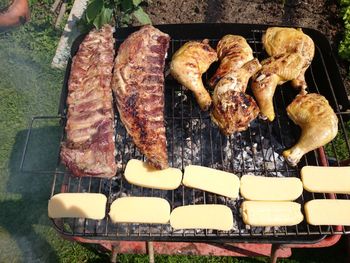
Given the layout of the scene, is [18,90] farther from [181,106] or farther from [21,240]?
[181,106]

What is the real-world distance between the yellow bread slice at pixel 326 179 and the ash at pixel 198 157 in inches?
12.7

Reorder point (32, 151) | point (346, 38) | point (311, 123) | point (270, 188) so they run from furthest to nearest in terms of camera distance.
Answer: point (346, 38)
point (32, 151)
point (311, 123)
point (270, 188)

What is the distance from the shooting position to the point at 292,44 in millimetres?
4715

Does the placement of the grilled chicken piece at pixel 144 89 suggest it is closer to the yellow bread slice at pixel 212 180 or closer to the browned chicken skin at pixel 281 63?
the yellow bread slice at pixel 212 180

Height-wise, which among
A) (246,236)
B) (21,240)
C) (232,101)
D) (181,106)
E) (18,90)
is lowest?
(21,240)

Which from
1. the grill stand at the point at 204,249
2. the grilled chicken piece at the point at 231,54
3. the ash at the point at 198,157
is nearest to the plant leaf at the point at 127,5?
the grilled chicken piece at the point at 231,54

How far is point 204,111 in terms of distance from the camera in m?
4.65

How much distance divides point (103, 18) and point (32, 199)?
9.27ft

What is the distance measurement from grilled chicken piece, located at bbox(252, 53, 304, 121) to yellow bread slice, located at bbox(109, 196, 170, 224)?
1.67 metres

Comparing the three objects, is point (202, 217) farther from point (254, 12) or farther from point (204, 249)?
point (254, 12)

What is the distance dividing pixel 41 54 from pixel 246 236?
4962 millimetres

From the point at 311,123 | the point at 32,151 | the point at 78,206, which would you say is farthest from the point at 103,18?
the point at 311,123

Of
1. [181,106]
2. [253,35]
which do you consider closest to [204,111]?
[181,106]

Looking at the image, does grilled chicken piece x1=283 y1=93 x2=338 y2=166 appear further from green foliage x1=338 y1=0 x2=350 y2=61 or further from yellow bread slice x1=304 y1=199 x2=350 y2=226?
green foliage x1=338 y1=0 x2=350 y2=61
